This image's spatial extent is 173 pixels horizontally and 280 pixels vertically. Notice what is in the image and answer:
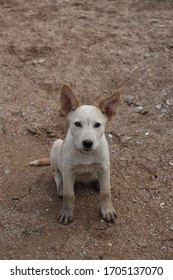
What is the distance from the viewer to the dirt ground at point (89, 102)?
414 cm

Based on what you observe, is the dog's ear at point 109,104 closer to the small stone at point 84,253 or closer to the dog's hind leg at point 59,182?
the dog's hind leg at point 59,182

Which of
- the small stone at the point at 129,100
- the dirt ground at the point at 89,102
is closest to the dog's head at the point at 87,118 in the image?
the dirt ground at the point at 89,102

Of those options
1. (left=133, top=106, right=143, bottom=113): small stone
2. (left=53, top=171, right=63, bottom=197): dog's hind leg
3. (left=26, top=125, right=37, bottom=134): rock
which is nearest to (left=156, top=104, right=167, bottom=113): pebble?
(left=133, top=106, right=143, bottom=113): small stone

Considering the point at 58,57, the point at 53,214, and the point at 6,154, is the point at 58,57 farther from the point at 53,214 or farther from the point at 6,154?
the point at 53,214

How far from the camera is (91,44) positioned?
23.4 feet

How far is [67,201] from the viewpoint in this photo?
4234 millimetres

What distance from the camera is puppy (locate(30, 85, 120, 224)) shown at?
3758 millimetres

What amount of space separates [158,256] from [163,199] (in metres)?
0.75

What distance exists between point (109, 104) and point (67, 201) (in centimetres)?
103

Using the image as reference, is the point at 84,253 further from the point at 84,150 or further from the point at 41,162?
the point at 41,162

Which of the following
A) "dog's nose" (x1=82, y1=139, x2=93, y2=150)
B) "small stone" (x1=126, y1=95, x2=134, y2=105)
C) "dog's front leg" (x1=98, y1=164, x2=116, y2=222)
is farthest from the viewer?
"small stone" (x1=126, y1=95, x2=134, y2=105)

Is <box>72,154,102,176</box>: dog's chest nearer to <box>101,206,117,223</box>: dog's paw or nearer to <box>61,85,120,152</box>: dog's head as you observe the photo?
<box>61,85,120,152</box>: dog's head

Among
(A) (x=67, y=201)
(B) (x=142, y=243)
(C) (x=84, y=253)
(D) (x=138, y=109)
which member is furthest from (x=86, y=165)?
(D) (x=138, y=109)

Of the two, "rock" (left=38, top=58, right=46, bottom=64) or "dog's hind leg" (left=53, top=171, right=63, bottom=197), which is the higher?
"rock" (left=38, top=58, right=46, bottom=64)
